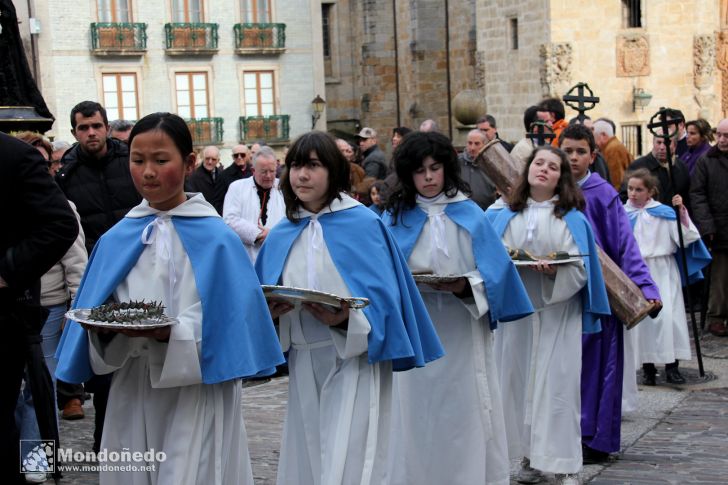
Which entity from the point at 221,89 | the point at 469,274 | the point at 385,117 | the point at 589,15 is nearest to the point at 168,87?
the point at 221,89

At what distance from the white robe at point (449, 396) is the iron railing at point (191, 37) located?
94.5ft

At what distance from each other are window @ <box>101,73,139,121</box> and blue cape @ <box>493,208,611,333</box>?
2776 cm

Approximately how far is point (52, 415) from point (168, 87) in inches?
1117

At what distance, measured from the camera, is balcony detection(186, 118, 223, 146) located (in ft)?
115

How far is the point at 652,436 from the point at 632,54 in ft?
60.7

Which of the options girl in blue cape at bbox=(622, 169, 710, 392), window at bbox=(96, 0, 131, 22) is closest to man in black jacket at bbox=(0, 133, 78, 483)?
girl in blue cape at bbox=(622, 169, 710, 392)

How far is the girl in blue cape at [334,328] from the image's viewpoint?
5.83m

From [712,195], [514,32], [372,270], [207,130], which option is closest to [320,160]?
[372,270]

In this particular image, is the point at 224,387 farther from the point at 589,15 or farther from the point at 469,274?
the point at 589,15

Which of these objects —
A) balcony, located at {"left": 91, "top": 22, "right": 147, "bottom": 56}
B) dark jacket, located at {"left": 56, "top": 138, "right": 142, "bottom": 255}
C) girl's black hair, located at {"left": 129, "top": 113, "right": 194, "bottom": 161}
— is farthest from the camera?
balcony, located at {"left": 91, "top": 22, "right": 147, "bottom": 56}

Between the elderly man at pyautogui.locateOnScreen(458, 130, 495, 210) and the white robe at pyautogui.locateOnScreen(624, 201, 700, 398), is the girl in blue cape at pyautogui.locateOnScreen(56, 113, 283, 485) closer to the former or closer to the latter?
the white robe at pyautogui.locateOnScreen(624, 201, 700, 398)

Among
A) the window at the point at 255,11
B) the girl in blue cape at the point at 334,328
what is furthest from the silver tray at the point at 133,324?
the window at the point at 255,11

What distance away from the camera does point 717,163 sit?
13.8 meters

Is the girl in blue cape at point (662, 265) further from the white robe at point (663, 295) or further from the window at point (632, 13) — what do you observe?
the window at point (632, 13)
